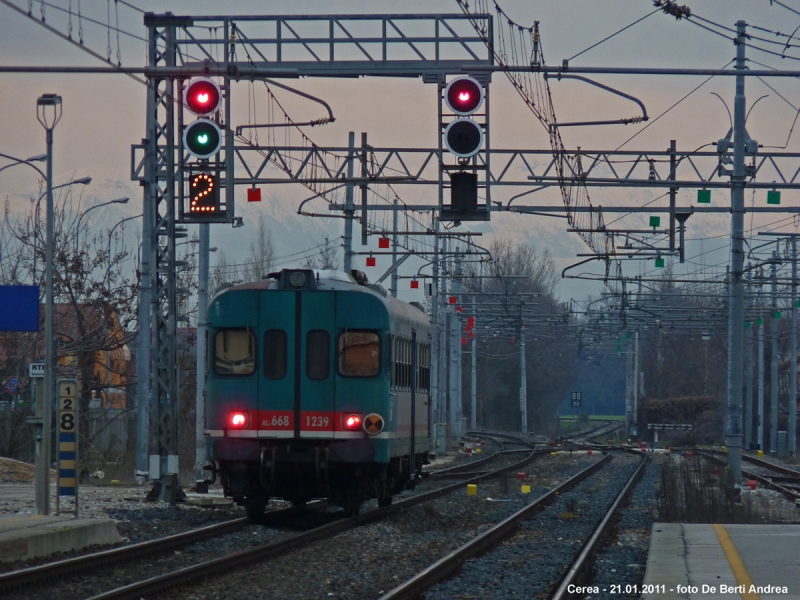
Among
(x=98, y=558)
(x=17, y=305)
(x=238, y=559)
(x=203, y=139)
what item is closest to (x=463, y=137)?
(x=203, y=139)

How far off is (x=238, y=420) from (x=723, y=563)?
7.06m

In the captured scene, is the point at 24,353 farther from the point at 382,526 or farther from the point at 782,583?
the point at 782,583

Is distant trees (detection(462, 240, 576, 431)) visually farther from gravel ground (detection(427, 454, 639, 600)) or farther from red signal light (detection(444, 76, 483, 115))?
red signal light (detection(444, 76, 483, 115))

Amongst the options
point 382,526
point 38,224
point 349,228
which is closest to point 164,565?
point 382,526

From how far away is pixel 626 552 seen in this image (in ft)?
47.3

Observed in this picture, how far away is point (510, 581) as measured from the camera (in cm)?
1205

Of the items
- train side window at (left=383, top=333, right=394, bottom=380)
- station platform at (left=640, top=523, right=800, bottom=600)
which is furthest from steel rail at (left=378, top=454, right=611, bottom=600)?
train side window at (left=383, top=333, right=394, bottom=380)

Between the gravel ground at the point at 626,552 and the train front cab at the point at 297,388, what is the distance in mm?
3396

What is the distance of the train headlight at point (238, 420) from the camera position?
640 inches

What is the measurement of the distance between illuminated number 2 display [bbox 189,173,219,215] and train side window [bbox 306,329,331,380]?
2.21 meters

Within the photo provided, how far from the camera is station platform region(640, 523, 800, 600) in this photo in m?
10.0

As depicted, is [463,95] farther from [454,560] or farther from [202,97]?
[454,560]

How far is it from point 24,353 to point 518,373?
189ft

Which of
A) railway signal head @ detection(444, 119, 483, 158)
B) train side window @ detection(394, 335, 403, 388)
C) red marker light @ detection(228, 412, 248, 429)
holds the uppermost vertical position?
railway signal head @ detection(444, 119, 483, 158)
